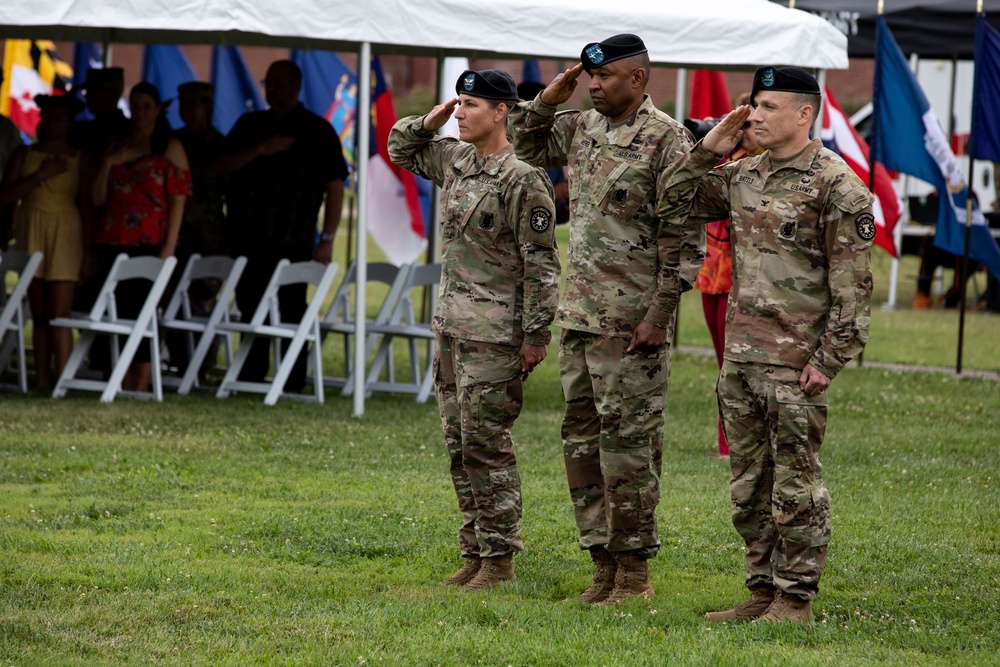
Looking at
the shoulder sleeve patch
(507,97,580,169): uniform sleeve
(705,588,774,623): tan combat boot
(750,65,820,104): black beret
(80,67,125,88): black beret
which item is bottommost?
(705,588,774,623): tan combat boot

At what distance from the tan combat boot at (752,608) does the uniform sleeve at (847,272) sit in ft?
2.89

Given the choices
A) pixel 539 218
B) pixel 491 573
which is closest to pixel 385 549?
pixel 491 573

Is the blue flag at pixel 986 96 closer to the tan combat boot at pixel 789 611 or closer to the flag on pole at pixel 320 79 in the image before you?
the flag on pole at pixel 320 79

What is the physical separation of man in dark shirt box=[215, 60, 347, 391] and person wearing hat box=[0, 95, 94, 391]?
1162mm

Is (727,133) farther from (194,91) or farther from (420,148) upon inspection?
(194,91)

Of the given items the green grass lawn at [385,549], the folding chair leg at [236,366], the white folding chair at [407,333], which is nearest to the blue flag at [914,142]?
the green grass lawn at [385,549]

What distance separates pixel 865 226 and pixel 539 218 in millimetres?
1220

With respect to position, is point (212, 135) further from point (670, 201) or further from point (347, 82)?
point (670, 201)

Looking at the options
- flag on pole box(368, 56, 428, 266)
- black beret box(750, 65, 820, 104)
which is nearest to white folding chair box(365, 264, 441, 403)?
flag on pole box(368, 56, 428, 266)

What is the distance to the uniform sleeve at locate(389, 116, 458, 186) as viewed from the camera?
5.47m

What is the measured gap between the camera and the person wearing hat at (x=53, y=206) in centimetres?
1005

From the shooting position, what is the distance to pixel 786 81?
4.63 m

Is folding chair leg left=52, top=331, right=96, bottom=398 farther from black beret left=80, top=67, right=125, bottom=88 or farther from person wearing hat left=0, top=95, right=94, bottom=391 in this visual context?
black beret left=80, top=67, right=125, bottom=88

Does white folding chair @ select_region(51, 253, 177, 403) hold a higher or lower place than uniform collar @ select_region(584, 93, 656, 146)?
lower
